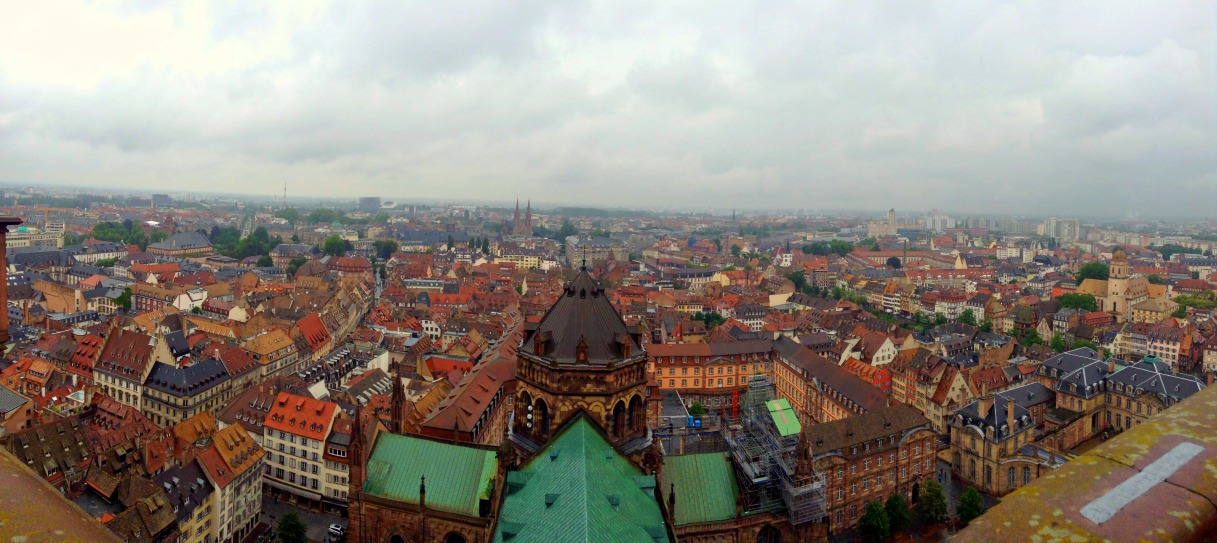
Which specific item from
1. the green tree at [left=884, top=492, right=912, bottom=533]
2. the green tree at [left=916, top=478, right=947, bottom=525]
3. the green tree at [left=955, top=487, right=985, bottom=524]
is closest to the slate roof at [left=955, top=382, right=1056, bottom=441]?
the green tree at [left=955, top=487, right=985, bottom=524]

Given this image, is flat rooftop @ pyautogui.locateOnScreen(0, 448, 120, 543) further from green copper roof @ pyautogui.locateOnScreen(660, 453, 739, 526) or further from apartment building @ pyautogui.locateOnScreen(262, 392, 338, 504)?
apartment building @ pyautogui.locateOnScreen(262, 392, 338, 504)

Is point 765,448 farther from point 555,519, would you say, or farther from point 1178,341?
point 1178,341

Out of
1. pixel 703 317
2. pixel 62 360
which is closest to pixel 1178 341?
pixel 703 317

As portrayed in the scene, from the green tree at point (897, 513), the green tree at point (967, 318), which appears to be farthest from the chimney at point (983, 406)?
the green tree at point (967, 318)

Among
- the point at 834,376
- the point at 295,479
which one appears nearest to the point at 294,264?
the point at 295,479

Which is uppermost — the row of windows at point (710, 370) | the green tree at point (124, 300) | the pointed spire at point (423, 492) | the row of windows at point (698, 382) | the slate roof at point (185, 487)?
the pointed spire at point (423, 492)

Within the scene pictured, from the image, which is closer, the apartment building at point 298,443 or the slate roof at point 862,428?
the slate roof at point 862,428

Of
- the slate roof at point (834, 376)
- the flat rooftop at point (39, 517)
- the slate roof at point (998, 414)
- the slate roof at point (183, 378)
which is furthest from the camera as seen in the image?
the slate roof at point (183, 378)

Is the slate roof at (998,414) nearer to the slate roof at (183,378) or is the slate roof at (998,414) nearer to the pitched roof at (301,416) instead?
the pitched roof at (301,416)
